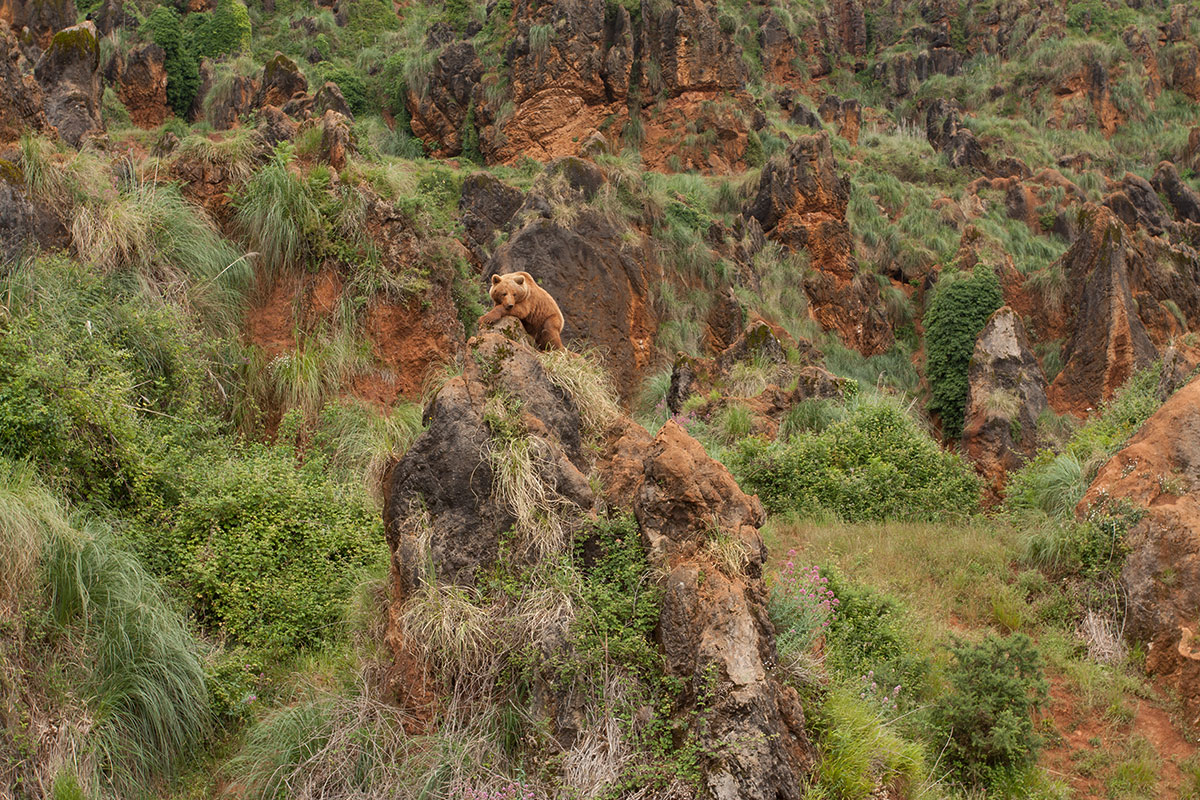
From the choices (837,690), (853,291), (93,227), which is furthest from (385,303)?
(853,291)

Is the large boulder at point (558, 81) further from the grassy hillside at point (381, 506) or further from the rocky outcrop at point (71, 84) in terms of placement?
the rocky outcrop at point (71, 84)

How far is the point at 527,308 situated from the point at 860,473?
6.54 m

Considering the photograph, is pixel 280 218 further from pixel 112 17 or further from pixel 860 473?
pixel 112 17

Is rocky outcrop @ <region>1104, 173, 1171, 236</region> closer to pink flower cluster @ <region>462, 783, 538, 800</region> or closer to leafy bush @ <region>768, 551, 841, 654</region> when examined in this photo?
leafy bush @ <region>768, 551, 841, 654</region>

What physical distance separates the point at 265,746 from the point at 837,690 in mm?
3444

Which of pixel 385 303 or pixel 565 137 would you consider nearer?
pixel 385 303

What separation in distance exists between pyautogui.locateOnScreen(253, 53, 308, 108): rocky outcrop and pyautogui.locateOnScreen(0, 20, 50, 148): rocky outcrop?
57.9 feet

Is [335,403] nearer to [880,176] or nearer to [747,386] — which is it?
[747,386]

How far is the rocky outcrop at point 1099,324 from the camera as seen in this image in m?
21.2

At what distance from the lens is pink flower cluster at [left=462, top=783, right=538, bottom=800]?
491cm

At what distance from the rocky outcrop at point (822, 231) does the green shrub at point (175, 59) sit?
2028 centimetres

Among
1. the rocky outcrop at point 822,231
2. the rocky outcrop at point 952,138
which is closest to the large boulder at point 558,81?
the rocky outcrop at point 822,231

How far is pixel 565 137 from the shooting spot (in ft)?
96.8

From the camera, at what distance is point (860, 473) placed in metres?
12.8
